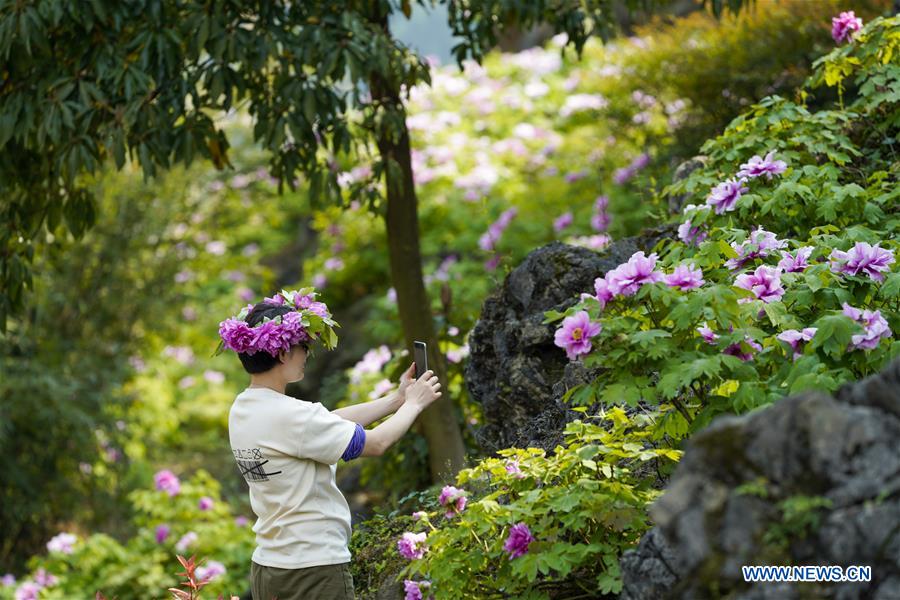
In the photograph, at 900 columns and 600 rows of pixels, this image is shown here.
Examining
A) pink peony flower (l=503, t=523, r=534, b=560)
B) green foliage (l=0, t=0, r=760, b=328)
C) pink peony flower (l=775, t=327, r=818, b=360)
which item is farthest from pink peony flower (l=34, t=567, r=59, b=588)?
pink peony flower (l=775, t=327, r=818, b=360)

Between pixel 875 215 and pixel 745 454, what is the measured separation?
1816 millimetres

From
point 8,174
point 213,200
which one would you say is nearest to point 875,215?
point 8,174

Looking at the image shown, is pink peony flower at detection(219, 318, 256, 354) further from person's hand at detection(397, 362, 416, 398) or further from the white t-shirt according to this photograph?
person's hand at detection(397, 362, 416, 398)

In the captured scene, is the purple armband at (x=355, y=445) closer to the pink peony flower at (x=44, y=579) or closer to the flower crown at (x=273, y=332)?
the flower crown at (x=273, y=332)

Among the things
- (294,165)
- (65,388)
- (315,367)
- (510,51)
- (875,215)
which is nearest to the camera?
(875,215)

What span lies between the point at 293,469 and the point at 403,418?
33 cm

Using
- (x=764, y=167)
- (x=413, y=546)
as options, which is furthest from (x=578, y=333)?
(x=764, y=167)

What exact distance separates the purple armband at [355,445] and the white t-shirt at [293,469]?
14 millimetres

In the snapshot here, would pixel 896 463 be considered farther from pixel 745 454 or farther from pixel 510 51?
pixel 510 51

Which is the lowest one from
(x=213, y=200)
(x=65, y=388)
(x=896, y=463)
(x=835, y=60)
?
(x=65, y=388)

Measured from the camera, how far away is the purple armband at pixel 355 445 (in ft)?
9.57

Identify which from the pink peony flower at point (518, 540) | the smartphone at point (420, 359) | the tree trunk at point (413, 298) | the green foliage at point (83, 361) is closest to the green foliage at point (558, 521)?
the pink peony flower at point (518, 540)

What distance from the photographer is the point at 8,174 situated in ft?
16.1

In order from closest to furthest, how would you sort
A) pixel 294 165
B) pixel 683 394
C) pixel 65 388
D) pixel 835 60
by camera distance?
pixel 683 394
pixel 835 60
pixel 294 165
pixel 65 388
